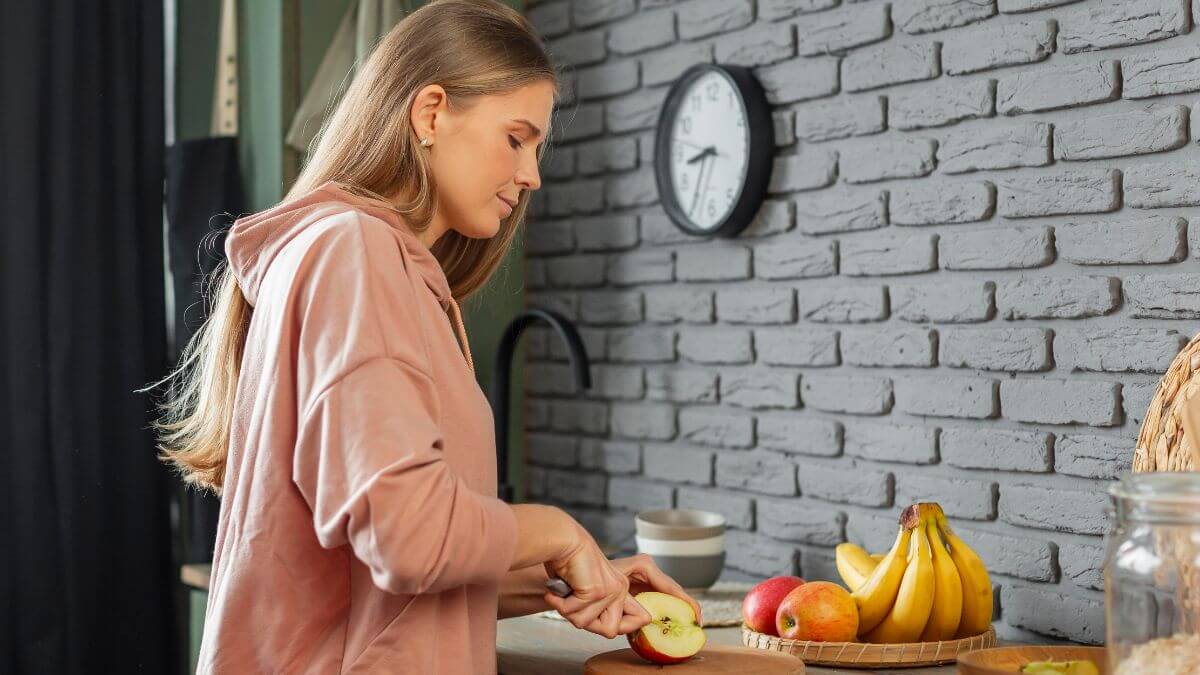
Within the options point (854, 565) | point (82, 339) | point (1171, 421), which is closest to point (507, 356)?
point (82, 339)

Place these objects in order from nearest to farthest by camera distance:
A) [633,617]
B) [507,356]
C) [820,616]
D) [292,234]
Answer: [292,234], [633,617], [820,616], [507,356]

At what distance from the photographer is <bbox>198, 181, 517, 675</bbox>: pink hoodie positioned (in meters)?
0.97

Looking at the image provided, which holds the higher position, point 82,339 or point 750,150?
point 750,150

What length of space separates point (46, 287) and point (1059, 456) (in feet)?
5.28


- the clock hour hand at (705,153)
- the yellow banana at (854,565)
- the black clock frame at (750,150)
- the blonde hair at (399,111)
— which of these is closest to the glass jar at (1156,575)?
the yellow banana at (854,565)

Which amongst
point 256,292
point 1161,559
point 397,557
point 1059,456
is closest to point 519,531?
point 397,557

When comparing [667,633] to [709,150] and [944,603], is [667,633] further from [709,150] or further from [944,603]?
[709,150]

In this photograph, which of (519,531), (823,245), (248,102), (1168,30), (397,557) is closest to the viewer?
(397,557)

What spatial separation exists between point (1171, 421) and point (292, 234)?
0.98 m

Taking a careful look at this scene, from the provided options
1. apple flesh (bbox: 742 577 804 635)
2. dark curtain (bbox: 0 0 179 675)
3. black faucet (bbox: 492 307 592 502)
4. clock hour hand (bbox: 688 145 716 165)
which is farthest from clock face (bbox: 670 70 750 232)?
dark curtain (bbox: 0 0 179 675)

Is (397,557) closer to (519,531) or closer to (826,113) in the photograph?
(519,531)

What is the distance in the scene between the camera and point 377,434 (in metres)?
0.96

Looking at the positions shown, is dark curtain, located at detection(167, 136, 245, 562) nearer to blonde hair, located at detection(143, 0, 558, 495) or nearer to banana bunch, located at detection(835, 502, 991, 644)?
blonde hair, located at detection(143, 0, 558, 495)

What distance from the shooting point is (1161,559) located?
96cm
